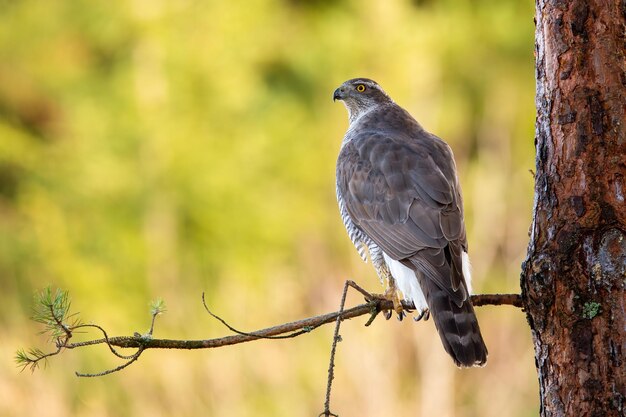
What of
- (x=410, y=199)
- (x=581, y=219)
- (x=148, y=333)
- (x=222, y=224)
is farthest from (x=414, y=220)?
(x=222, y=224)

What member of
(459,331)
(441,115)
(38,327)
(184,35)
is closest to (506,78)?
(441,115)

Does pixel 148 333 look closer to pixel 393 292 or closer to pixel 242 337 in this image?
pixel 242 337

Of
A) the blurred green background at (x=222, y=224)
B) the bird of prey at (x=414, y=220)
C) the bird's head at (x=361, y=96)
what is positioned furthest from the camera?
the blurred green background at (x=222, y=224)

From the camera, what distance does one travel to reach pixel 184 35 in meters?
8.21

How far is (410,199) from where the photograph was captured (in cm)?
347

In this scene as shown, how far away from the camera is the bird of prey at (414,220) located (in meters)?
2.88

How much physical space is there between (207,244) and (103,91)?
1.77 meters

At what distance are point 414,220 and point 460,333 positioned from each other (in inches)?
26.5

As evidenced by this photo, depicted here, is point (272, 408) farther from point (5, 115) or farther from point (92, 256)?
point (5, 115)

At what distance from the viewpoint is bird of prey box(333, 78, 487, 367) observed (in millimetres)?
2885

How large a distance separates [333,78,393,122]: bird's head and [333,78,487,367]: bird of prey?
1.72ft

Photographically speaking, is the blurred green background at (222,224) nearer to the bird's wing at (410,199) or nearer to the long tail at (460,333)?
Answer: the bird's wing at (410,199)

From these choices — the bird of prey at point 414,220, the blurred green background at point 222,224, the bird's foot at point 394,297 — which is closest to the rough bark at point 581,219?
the bird of prey at point 414,220

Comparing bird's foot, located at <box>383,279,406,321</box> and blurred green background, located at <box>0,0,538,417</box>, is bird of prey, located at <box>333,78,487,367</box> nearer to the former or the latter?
bird's foot, located at <box>383,279,406,321</box>
